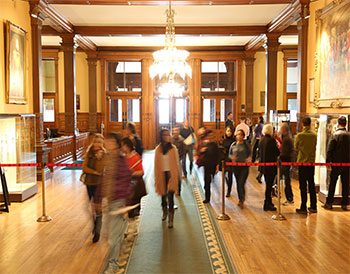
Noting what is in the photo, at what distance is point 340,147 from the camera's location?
7.07 m

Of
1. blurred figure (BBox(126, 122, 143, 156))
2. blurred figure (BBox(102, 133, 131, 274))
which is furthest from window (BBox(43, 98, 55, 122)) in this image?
blurred figure (BBox(102, 133, 131, 274))

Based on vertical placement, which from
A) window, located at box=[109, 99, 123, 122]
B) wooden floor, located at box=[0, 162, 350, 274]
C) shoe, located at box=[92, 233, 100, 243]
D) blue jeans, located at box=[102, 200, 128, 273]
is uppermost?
window, located at box=[109, 99, 123, 122]

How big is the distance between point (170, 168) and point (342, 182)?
11.3 ft

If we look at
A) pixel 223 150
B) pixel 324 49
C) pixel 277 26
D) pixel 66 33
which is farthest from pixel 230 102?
pixel 223 150

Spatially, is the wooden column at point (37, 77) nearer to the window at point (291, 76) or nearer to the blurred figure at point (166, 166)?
the blurred figure at point (166, 166)

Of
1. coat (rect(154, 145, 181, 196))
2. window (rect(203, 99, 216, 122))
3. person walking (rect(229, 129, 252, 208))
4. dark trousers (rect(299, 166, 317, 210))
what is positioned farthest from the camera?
window (rect(203, 99, 216, 122))

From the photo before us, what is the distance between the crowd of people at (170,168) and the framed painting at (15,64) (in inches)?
128

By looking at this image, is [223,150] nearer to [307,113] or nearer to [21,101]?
[307,113]

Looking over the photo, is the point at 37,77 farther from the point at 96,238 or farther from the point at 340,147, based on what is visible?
the point at 340,147

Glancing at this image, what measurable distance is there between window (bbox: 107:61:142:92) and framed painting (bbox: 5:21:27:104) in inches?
372

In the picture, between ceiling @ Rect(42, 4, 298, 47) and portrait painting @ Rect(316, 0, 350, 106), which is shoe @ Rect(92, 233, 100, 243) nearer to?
portrait painting @ Rect(316, 0, 350, 106)

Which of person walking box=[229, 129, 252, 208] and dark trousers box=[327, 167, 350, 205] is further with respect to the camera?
person walking box=[229, 129, 252, 208]

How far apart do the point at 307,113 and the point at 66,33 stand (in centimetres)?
827

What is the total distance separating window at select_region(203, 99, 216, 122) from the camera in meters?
19.4
